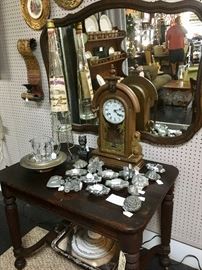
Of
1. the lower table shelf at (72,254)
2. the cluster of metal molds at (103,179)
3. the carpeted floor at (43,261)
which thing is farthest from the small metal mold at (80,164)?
the carpeted floor at (43,261)

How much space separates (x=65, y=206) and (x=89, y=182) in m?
0.16

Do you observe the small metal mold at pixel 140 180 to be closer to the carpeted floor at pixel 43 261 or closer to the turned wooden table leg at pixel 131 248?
the turned wooden table leg at pixel 131 248

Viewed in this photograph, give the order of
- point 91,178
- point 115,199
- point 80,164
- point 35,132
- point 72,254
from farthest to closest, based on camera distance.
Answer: point 35,132 < point 72,254 < point 80,164 < point 91,178 < point 115,199

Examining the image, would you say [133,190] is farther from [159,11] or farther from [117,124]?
[159,11]

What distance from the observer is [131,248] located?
37.2 inches

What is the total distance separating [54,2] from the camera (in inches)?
55.5

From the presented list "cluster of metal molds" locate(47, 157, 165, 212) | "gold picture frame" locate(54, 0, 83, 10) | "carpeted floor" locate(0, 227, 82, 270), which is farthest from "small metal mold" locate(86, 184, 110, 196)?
"gold picture frame" locate(54, 0, 83, 10)

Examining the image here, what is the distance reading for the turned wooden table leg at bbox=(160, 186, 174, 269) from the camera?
129cm

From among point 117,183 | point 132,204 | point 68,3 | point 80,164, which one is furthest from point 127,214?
point 68,3

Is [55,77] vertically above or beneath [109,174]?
above

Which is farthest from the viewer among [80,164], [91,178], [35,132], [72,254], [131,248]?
[35,132]

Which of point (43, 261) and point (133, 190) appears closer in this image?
point (133, 190)

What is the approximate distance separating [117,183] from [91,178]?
124 millimetres

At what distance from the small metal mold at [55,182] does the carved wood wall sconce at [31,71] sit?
673mm
